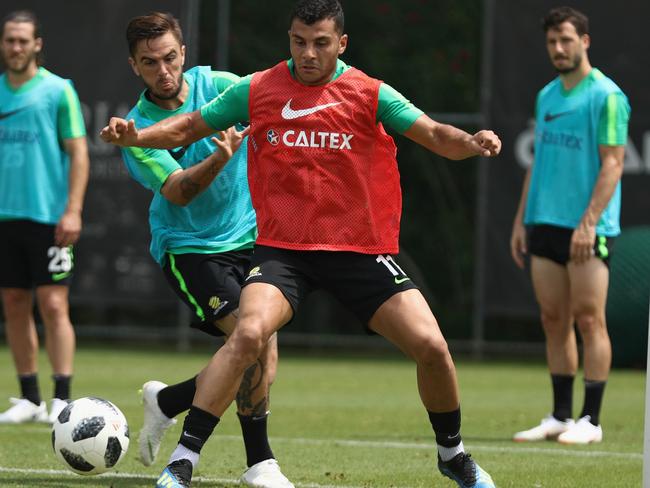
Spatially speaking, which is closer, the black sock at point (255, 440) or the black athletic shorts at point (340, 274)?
the black athletic shorts at point (340, 274)

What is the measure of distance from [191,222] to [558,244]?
9.49ft

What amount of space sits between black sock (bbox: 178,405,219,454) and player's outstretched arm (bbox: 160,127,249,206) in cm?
126

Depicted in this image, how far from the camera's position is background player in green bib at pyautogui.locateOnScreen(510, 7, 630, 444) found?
8.51 meters

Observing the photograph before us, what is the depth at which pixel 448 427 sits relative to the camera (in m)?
5.93

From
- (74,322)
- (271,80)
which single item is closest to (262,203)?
(271,80)

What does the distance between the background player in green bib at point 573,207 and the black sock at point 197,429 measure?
336 centimetres

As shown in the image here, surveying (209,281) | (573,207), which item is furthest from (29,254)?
(573,207)

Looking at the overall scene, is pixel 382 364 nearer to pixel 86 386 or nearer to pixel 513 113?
pixel 513 113

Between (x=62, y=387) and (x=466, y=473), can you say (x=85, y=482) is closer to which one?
(x=466, y=473)

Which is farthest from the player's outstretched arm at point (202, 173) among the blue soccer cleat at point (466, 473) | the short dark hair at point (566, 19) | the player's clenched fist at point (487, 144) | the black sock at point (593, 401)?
the black sock at point (593, 401)

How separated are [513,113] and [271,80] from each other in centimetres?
874

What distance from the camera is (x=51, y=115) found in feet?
30.9

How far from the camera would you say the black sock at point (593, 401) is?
8.54m

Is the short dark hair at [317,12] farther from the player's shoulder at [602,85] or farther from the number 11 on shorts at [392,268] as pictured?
the player's shoulder at [602,85]
